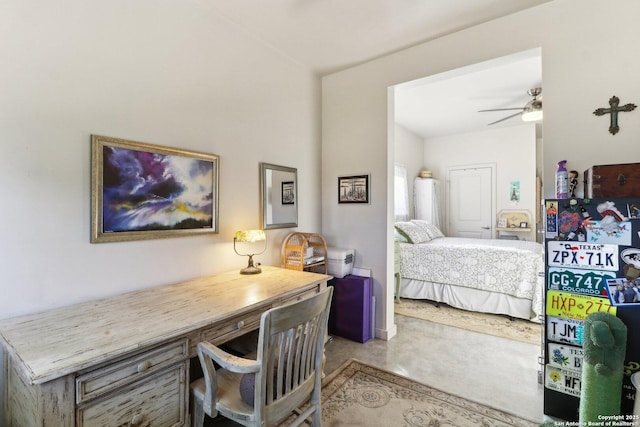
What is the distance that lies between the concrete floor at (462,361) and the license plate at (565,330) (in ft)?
1.67

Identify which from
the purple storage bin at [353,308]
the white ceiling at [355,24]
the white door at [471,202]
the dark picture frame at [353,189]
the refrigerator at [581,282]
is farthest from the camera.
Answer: the white door at [471,202]

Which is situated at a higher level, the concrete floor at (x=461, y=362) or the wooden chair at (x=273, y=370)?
the wooden chair at (x=273, y=370)

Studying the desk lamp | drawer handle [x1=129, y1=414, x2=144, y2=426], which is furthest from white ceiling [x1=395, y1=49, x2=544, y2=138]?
drawer handle [x1=129, y1=414, x2=144, y2=426]

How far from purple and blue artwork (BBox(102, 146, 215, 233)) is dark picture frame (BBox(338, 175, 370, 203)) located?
1416 mm

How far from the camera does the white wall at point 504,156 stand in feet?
17.6

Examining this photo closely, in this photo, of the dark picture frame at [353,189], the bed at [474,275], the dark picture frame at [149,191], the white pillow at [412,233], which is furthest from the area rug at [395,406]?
the white pillow at [412,233]

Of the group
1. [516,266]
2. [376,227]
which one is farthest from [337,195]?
[516,266]

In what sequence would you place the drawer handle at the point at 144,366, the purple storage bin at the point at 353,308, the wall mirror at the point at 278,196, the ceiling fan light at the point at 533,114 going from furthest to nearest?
the ceiling fan light at the point at 533,114
the purple storage bin at the point at 353,308
the wall mirror at the point at 278,196
the drawer handle at the point at 144,366

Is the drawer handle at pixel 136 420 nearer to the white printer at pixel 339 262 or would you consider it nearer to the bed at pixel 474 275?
the white printer at pixel 339 262

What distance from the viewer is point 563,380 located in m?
1.74

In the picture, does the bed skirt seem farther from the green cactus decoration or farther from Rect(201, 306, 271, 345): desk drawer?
Rect(201, 306, 271, 345): desk drawer

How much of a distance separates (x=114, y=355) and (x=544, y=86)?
9.53 ft

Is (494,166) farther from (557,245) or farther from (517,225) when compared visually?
(557,245)

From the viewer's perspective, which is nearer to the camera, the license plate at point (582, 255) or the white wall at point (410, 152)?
the license plate at point (582, 255)
